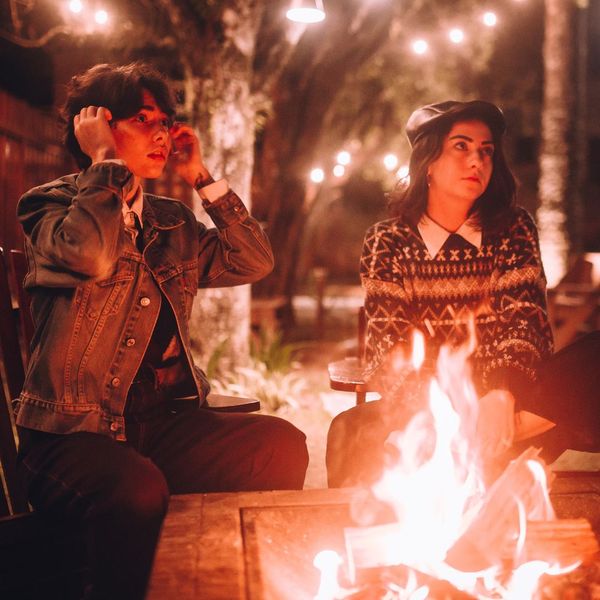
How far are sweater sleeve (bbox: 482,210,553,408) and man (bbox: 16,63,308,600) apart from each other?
958 mm

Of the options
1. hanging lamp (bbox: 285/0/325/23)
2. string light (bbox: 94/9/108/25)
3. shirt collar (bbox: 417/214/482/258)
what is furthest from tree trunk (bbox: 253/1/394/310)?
shirt collar (bbox: 417/214/482/258)

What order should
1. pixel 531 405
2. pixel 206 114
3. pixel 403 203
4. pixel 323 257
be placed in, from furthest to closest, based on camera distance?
pixel 323 257, pixel 206 114, pixel 403 203, pixel 531 405

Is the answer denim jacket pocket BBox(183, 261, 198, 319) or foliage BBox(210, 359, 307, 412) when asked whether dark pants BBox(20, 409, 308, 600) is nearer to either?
denim jacket pocket BBox(183, 261, 198, 319)

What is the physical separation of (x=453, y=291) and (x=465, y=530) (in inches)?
56.1

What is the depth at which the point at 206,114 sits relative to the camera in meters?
6.65

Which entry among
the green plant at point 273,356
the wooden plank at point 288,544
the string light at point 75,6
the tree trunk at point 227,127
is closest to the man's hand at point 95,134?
the wooden plank at point 288,544

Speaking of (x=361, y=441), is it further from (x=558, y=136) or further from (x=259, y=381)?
(x=558, y=136)

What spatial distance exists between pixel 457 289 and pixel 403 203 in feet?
1.71

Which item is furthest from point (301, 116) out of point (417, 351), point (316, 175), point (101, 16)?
point (417, 351)

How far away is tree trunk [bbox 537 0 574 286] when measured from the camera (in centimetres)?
1166

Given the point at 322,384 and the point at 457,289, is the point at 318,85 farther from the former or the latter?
the point at 457,289

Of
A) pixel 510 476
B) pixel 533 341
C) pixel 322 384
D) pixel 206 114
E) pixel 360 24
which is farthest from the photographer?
pixel 360 24

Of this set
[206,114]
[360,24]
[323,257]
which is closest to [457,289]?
[206,114]

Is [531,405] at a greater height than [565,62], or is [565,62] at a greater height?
[565,62]
